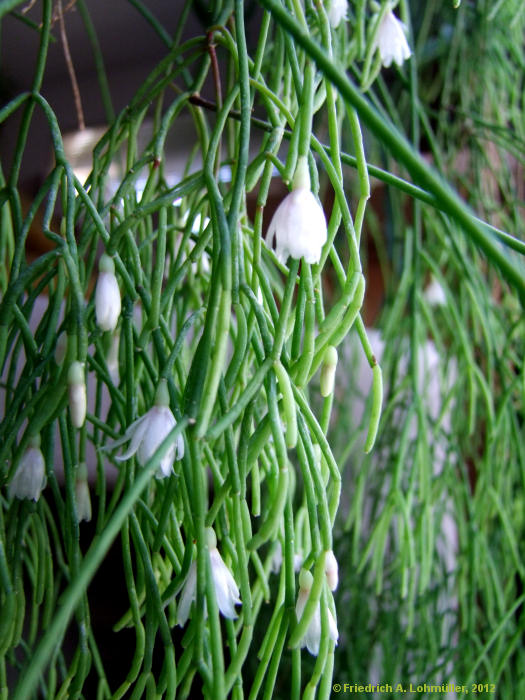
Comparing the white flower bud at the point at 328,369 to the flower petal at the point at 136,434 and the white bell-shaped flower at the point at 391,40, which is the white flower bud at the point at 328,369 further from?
the white bell-shaped flower at the point at 391,40

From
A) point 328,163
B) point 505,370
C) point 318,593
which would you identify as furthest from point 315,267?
point 505,370

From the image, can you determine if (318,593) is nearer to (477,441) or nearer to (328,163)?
(328,163)

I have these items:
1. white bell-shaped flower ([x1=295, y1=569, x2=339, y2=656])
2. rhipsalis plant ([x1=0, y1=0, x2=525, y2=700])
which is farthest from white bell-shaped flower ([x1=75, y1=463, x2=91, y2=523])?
white bell-shaped flower ([x1=295, y1=569, x2=339, y2=656])

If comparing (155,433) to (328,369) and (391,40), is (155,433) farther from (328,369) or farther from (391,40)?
(391,40)

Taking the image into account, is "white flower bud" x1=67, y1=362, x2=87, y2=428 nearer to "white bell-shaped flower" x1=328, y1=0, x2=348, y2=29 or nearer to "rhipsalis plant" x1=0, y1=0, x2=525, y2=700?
"rhipsalis plant" x1=0, y1=0, x2=525, y2=700

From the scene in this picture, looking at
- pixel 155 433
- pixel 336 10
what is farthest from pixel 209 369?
pixel 336 10

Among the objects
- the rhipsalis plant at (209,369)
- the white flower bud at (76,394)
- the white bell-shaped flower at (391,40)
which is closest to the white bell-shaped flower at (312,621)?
the rhipsalis plant at (209,369)

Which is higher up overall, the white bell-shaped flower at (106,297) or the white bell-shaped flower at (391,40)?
the white bell-shaped flower at (391,40)
